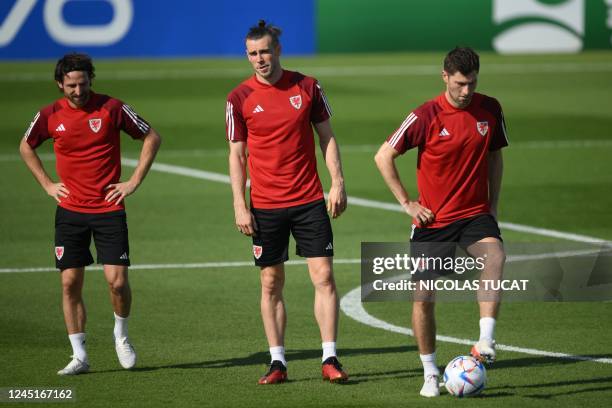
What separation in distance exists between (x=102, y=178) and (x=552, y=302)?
4171 mm

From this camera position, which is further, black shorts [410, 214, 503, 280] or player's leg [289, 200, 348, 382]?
player's leg [289, 200, 348, 382]

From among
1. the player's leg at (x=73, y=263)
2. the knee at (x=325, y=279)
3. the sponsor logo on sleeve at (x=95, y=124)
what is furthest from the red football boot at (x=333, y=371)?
the sponsor logo on sleeve at (x=95, y=124)

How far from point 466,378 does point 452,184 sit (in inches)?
48.9

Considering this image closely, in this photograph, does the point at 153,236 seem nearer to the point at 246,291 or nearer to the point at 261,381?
the point at 246,291

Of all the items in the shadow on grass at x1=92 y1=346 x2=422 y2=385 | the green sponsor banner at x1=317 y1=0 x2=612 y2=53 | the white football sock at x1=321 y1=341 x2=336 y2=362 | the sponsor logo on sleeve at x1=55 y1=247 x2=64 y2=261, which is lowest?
the green sponsor banner at x1=317 y1=0 x2=612 y2=53

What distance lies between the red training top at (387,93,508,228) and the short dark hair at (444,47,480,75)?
0.31 m

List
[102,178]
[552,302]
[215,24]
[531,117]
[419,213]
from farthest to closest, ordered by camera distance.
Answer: [215,24] → [531,117] → [552,302] → [102,178] → [419,213]

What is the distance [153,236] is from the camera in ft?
44.6

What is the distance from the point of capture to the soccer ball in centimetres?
764

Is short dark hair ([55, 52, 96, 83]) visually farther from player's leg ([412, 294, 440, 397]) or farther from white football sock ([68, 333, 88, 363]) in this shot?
player's leg ([412, 294, 440, 397])

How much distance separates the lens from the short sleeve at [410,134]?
25.9 ft


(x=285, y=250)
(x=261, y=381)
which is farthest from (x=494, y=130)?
(x=261, y=381)

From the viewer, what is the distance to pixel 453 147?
7902mm

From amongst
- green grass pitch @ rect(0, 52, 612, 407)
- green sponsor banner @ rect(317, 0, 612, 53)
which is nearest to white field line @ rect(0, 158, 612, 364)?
green grass pitch @ rect(0, 52, 612, 407)
